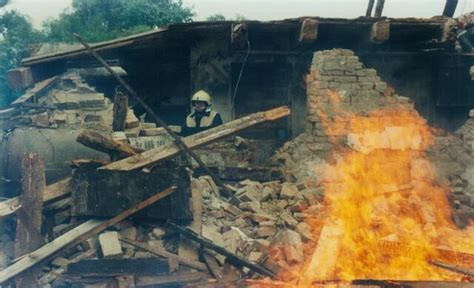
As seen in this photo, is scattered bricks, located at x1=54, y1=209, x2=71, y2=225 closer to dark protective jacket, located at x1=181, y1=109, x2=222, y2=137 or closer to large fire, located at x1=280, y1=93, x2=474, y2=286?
dark protective jacket, located at x1=181, y1=109, x2=222, y2=137

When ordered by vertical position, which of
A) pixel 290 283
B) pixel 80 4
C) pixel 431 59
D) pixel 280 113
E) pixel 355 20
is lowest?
pixel 290 283

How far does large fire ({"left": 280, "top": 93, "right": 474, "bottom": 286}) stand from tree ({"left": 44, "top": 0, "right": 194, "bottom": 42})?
19.5m

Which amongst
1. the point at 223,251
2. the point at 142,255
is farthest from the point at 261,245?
the point at 142,255

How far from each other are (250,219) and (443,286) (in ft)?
9.95

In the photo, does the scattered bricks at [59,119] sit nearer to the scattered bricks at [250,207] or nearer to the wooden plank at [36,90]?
the wooden plank at [36,90]

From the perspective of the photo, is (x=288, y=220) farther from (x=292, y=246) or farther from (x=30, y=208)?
(x=30, y=208)

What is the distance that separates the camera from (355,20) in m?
8.97

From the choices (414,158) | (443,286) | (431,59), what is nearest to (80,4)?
(431,59)

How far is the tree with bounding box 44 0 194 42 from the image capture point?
26484 millimetres

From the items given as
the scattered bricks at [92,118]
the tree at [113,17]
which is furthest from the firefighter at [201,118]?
the tree at [113,17]

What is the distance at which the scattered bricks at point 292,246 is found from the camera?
20.4 feet

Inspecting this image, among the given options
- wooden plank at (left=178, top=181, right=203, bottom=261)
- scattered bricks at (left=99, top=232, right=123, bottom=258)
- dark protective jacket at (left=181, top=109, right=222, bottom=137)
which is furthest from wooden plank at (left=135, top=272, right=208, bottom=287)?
dark protective jacket at (left=181, top=109, right=222, bottom=137)

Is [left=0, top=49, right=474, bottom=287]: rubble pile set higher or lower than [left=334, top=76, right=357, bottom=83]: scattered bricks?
lower

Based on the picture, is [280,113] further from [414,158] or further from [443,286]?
[443,286]
